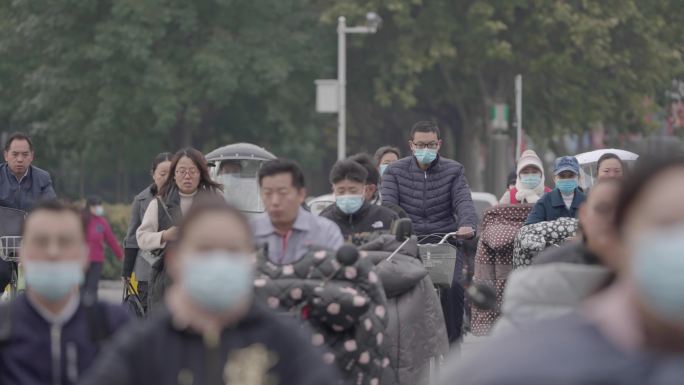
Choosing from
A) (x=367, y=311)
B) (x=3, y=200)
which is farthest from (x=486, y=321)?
(x=367, y=311)

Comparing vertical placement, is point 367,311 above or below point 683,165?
below

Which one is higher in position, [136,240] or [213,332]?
[213,332]

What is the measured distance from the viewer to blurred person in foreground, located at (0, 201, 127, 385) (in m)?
5.14

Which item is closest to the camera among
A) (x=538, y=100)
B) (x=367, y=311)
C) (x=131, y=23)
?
(x=367, y=311)

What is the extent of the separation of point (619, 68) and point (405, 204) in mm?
28753

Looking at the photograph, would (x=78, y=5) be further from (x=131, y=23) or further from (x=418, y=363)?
(x=418, y=363)

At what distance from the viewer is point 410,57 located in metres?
40.5

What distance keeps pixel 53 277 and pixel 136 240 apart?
23.2 feet

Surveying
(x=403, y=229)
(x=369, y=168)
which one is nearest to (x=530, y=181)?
(x=369, y=168)

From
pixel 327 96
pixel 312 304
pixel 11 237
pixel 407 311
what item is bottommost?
pixel 407 311

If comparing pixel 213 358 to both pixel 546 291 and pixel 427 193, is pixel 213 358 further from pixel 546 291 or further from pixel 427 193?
pixel 427 193

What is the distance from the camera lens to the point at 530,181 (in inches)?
563

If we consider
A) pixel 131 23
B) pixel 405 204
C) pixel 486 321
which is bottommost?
pixel 486 321

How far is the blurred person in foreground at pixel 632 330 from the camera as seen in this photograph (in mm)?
2840
